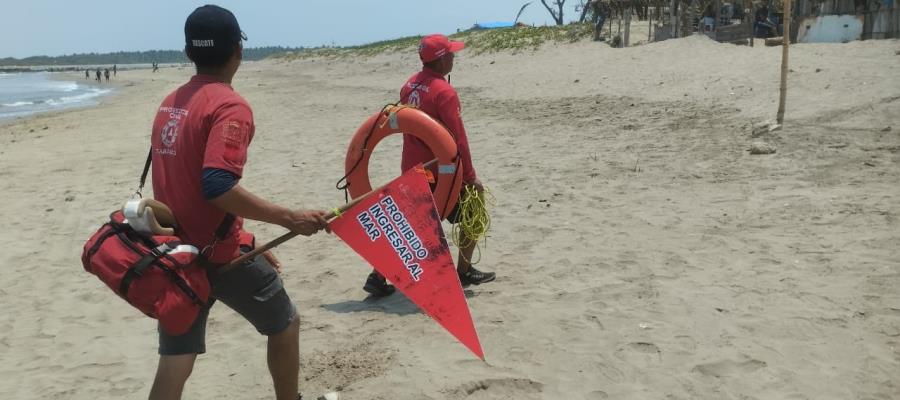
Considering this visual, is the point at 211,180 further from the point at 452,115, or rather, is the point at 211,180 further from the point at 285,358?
the point at 452,115

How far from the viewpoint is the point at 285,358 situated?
107 inches

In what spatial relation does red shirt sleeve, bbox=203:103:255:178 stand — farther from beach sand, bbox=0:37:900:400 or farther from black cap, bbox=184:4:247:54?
beach sand, bbox=0:37:900:400

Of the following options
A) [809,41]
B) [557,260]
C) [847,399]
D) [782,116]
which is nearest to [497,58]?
[809,41]

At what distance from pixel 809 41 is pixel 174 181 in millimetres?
18074

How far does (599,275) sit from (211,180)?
2858mm

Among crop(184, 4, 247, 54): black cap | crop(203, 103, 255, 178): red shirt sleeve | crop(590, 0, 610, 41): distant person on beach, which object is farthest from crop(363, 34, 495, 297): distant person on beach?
crop(590, 0, 610, 41): distant person on beach

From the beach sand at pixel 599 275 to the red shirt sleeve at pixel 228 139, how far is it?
57.3 inches

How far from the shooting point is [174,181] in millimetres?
2299

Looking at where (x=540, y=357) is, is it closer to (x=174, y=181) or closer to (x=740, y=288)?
(x=740, y=288)

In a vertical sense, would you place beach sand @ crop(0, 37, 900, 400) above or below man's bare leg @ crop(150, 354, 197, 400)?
below

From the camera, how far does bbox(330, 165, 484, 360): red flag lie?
2736 mm

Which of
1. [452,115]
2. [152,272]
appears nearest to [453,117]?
[452,115]

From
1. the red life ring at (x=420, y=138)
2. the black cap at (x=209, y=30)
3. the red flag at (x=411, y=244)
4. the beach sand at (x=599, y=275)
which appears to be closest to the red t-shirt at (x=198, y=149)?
the black cap at (x=209, y=30)

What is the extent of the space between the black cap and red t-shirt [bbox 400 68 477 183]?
1.94 m
